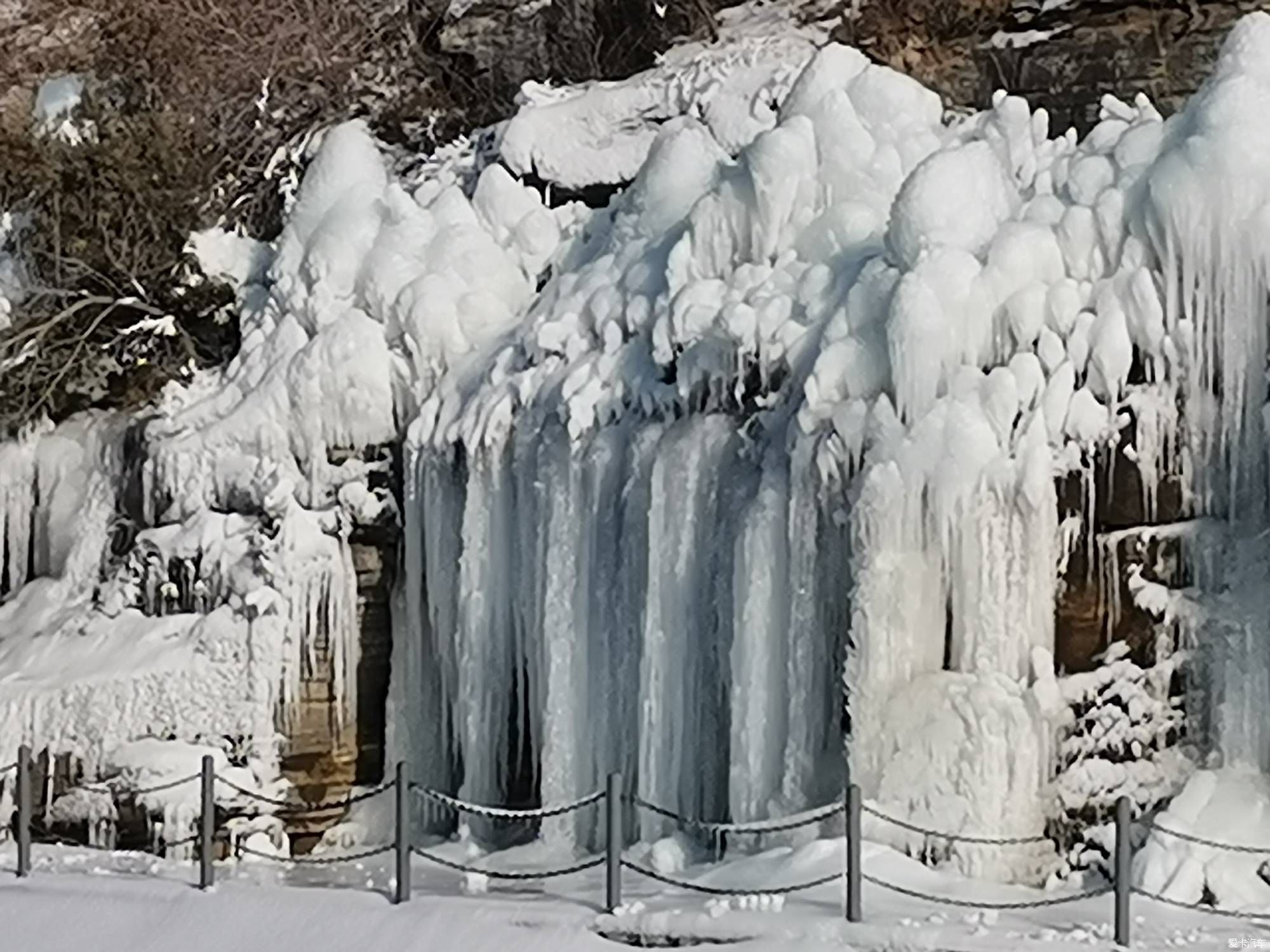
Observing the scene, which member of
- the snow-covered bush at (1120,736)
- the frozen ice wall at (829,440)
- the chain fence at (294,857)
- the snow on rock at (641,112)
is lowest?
the chain fence at (294,857)

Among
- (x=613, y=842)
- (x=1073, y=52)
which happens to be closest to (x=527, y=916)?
(x=613, y=842)

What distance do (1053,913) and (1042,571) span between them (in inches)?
82.6

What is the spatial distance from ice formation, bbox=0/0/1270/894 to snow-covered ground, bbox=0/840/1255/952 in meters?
0.93

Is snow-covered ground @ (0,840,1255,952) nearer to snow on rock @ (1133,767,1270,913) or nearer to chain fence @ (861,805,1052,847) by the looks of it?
chain fence @ (861,805,1052,847)

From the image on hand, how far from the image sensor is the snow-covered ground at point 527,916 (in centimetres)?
1127

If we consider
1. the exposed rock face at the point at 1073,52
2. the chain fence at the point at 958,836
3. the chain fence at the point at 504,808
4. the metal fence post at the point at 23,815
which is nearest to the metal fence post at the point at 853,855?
the chain fence at the point at 958,836

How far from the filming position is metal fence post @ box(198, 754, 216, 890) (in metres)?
13.4

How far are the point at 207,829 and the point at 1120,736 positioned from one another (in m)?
5.44

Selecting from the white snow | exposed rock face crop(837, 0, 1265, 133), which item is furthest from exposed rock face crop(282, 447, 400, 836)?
exposed rock face crop(837, 0, 1265, 133)

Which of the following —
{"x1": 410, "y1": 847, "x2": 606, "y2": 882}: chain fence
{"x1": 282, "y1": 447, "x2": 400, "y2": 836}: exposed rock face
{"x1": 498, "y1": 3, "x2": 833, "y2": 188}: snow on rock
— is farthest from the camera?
{"x1": 498, "y1": 3, "x2": 833, "y2": 188}: snow on rock

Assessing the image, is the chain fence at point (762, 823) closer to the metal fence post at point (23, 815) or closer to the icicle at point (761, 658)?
the icicle at point (761, 658)

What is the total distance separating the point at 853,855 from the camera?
11258 mm

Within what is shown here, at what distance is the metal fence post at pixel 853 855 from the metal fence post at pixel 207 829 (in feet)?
13.5

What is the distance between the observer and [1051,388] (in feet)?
43.2
